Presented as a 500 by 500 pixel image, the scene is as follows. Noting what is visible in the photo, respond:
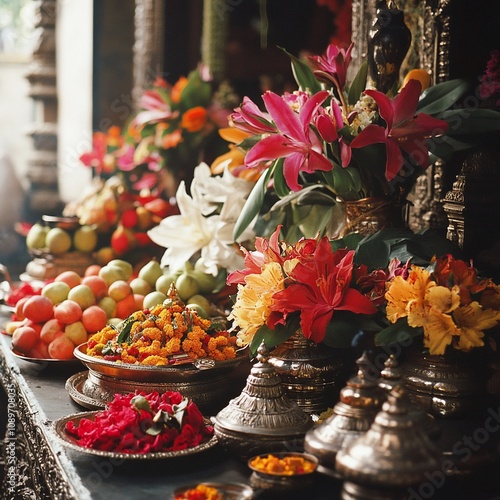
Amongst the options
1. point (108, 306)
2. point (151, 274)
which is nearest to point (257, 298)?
point (108, 306)

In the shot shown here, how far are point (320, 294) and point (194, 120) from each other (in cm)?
174

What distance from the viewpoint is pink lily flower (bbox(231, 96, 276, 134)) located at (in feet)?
5.83

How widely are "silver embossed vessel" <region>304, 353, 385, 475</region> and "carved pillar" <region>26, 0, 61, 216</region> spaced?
4057mm

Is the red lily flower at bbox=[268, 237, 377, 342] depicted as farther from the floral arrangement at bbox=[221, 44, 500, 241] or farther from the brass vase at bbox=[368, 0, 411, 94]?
the brass vase at bbox=[368, 0, 411, 94]

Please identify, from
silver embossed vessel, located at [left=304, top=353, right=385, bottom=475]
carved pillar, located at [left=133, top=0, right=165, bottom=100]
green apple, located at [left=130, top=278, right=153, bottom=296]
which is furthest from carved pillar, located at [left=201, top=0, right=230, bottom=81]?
silver embossed vessel, located at [left=304, top=353, right=385, bottom=475]

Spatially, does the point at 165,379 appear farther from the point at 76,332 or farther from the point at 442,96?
the point at 442,96

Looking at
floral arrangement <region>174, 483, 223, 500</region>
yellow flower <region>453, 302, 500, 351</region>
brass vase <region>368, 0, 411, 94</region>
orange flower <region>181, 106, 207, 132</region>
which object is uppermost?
brass vase <region>368, 0, 411, 94</region>

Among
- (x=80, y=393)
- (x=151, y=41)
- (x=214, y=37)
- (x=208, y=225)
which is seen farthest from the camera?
(x=151, y=41)

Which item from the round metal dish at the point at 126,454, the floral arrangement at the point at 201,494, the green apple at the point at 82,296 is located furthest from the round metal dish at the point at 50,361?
the floral arrangement at the point at 201,494

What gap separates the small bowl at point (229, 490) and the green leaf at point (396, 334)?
0.37m

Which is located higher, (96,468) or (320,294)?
(320,294)

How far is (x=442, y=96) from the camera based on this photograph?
6.06 feet

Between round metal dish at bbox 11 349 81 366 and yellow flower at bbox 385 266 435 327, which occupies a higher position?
yellow flower at bbox 385 266 435 327

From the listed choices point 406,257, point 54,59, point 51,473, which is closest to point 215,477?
point 51,473
